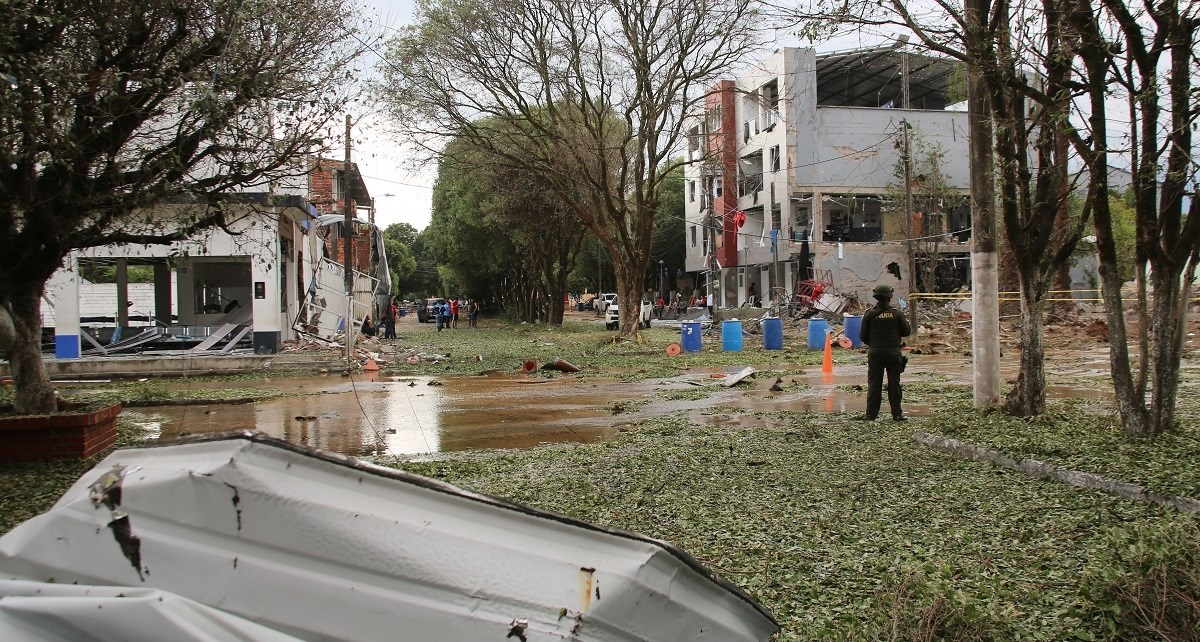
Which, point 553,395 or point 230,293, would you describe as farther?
point 230,293

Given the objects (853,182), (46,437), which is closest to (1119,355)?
(46,437)

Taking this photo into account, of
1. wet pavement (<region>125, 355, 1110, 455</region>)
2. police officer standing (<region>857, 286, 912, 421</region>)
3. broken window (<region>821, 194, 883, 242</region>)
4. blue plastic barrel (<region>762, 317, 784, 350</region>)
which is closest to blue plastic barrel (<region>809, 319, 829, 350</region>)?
blue plastic barrel (<region>762, 317, 784, 350</region>)

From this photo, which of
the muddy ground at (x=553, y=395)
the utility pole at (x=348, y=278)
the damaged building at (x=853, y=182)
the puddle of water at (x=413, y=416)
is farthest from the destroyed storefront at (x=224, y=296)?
the damaged building at (x=853, y=182)

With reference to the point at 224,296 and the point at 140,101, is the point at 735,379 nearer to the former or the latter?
the point at 140,101

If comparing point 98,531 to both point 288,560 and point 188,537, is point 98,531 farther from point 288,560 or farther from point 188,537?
point 288,560

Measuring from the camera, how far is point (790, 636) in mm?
3848

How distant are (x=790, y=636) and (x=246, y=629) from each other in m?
2.58

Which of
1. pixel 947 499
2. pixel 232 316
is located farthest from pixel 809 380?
pixel 232 316

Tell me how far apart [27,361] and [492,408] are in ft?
20.1

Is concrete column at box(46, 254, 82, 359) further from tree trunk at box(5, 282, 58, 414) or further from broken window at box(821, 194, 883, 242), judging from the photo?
broken window at box(821, 194, 883, 242)

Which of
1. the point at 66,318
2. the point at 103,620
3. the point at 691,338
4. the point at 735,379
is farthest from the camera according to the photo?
the point at 691,338

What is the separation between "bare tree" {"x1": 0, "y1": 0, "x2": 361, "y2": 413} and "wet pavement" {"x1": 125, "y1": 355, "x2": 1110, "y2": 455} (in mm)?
2315

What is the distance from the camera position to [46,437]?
8281 millimetres

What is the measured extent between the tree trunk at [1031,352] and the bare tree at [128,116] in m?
8.08
